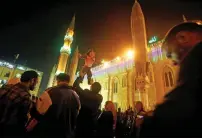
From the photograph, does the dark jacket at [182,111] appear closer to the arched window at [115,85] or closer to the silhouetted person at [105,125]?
the silhouetted person at [105,125]

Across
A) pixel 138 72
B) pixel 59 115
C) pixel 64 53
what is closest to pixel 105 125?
pixel 59 115

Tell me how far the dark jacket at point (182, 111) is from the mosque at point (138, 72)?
66.0 feet

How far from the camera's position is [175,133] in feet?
2.39

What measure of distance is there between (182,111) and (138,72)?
25204 millimetres

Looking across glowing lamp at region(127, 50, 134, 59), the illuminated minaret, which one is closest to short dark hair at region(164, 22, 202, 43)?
the illuminated minaret

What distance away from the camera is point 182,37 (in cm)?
117

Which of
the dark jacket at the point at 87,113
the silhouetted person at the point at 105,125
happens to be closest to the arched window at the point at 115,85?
the silhouetted person at the point at 105,125

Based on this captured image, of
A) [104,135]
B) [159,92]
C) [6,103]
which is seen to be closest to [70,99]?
[6,103]

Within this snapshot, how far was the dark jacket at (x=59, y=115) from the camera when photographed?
267 cm

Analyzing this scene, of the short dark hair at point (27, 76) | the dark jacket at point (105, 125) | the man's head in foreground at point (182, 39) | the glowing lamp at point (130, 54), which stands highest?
the glowing lamp at point (130, 54)

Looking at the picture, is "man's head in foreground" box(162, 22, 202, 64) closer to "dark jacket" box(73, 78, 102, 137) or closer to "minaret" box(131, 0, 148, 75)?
"dark jacket" box(73, 78, 102, 137)

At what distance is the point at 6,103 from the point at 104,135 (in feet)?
8.54

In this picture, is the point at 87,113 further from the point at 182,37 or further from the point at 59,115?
the point at 182,37

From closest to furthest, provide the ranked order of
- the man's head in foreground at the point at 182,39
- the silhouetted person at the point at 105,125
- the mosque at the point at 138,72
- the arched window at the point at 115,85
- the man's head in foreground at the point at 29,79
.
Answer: the man's head in foreground at the point at 182,39 < the man's head in foreground at the point at 29,79 < the silhouetted person at the point at 105,125 < the mosque at the point at 138,72 < the arched window at the point at 115,85
